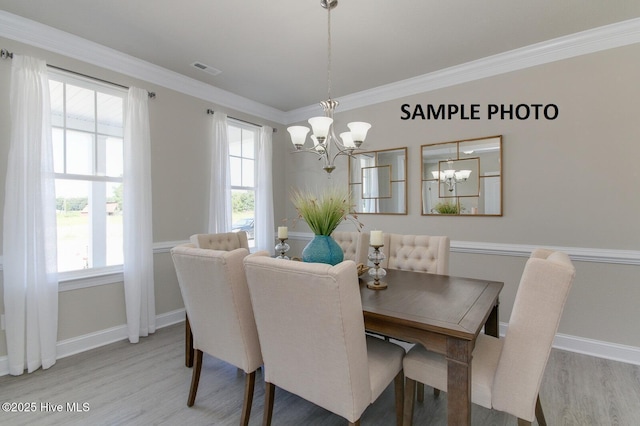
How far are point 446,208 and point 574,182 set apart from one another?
3.65 ft

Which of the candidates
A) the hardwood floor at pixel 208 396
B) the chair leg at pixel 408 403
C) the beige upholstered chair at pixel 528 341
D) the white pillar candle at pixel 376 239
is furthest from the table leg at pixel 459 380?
the white pillar candle at pixel 376 239

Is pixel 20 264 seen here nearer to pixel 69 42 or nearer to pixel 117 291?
pixel 117 291

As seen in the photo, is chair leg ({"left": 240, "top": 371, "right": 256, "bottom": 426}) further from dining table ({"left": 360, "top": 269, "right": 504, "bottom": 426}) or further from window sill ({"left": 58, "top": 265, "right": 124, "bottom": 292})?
window sill ({"left": 58, "top": 265, "right": 124, "bottom": 292})

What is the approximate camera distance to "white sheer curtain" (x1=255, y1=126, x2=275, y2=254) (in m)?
4.39

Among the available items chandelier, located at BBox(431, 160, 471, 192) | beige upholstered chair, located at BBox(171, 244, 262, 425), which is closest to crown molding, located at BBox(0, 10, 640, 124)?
chandelier, located at BBox(431, 160, 471, 192)

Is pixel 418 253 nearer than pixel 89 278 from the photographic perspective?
Yes

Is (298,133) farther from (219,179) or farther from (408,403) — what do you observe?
(408,403)

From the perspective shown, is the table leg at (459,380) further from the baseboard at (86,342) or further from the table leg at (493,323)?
the baseboard at (86,342)

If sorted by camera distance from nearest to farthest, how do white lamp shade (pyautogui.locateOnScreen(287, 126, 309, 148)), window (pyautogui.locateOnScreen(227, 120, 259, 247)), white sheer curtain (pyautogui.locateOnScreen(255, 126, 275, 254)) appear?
white lamp shade (pyautogui.locateOnScreen(287, 126, 309, 148)) → window (pyautogui.locateOnScreen(227, 120, 259, 247)) → white sheer curtain (pyautogui.locateOnScreen(255, 126, 275, 254))

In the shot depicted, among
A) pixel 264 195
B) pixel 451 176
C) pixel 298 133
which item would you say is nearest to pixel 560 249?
pixel 451 176

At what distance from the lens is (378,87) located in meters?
3.77

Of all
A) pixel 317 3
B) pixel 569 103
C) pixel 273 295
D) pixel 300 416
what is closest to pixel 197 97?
pixel 317 3

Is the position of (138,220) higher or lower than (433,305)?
higher

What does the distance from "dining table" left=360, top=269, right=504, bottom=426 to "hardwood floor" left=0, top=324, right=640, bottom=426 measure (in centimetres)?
56
